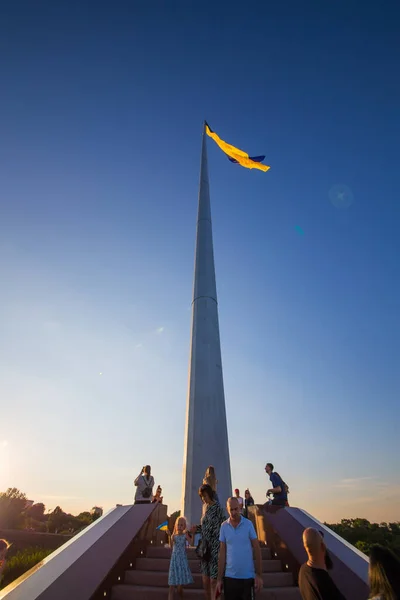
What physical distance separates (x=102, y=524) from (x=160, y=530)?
2504 mm

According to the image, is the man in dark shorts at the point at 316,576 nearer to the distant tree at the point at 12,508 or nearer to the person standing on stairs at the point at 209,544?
the person standing on stairs at the point at 209,544

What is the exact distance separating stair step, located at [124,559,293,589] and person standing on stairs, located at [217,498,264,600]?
2.51 m

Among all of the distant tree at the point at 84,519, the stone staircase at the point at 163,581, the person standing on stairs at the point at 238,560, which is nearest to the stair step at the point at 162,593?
the stone staircase at the point at 163,581

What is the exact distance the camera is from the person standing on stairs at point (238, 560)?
424cm

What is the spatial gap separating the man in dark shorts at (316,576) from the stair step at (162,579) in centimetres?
387

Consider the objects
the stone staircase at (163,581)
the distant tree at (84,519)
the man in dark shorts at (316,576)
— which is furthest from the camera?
the distant tree at (84,519)

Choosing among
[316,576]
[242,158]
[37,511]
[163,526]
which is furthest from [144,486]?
[37,511]

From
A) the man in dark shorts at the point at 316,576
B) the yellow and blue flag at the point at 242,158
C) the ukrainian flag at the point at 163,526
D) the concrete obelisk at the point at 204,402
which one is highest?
the yellow and blue flag at the point at 242,158

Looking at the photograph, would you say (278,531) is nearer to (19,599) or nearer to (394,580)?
(19,599)

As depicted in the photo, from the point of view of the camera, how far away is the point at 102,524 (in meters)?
7.41

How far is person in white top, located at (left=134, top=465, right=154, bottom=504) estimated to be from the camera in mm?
9859

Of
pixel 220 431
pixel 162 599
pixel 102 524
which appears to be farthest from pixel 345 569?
pixel 220 431

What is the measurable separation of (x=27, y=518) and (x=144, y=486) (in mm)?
38606

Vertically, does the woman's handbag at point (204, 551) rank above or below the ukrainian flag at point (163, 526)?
below
